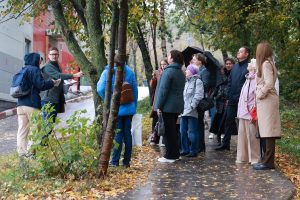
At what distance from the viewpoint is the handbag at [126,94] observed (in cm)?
845

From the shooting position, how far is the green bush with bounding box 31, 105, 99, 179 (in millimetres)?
7527

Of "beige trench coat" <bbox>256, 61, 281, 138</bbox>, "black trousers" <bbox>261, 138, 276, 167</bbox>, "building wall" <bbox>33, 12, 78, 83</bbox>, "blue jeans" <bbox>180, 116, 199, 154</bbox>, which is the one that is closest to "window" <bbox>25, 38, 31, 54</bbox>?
"building wall" <bbox>33, 12, 78, 83</bbox>

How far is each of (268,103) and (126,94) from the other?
7.29 feet

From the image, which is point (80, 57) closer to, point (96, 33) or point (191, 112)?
point (96, 33)

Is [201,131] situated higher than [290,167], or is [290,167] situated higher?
[201,131]

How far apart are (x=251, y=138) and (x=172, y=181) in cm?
211

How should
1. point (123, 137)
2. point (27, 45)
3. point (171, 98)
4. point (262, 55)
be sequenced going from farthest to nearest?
point (27, 45), point (171, 98), point (123, 137), point (262, 55)

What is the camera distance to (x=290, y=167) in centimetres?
929

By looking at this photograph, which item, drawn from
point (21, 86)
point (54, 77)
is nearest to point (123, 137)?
point (21, 86)

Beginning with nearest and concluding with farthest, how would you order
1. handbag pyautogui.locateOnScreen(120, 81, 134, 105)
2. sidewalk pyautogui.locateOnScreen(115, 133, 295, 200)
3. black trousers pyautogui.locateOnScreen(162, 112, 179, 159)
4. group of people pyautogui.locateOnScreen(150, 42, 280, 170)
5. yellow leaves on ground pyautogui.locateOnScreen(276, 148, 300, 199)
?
sidewalk pyautogui.locateOnScreen(115, 133, 295, 200) < yellow leaves on ground pyautogui.locateOnScreen(276, 148, 300, 199) < handbag pyautogui.locateOnScreen(120, 81, 134, 105) < group of people pyautogui.locateOnScreen(150, 42, 280, 170) < black trousers pyautogui.locateOnScreen(162, 112, 179, 159)

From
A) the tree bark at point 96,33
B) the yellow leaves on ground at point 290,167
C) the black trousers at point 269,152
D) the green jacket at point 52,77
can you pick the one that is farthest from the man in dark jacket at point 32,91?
the yellow leaves on ground at point 290,167

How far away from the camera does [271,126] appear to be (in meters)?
8.52

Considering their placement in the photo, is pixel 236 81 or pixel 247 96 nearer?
pixel 247 96

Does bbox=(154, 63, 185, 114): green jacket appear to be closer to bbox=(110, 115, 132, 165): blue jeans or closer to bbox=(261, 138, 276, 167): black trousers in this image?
bbox=(110, 115, 132, 165): blue jeans
